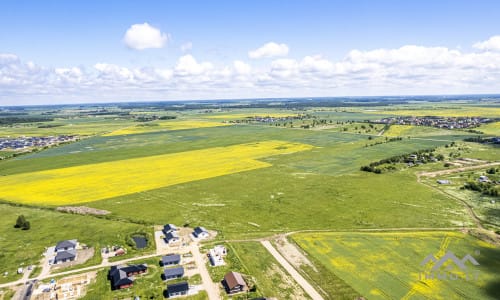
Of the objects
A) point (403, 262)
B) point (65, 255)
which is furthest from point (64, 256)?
Answer: point (403, 262)

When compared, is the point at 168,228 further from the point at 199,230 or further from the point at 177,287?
the point at 177,287

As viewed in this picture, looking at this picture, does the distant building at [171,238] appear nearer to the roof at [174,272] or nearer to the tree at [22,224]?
the roof at [174,272]

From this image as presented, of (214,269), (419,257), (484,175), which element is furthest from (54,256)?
(484,175)

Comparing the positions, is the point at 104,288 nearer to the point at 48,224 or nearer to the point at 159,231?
the point at 159,231

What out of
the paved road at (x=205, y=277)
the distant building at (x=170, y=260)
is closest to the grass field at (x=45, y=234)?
the distant building at (x=170, y=260)

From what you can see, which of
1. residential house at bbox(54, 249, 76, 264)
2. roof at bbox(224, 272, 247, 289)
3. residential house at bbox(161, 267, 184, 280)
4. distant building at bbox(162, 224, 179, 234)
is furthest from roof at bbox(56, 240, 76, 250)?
roof at bbox(224, 272, 247, 289)

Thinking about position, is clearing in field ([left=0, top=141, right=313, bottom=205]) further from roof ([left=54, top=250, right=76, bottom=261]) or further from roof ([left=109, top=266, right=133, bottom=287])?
roof ([left=109, top=266, right=133, bottom=287])

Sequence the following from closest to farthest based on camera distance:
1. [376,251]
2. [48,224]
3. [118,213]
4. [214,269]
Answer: [214,269] < [376,251] < [48,224] < [118,213]
